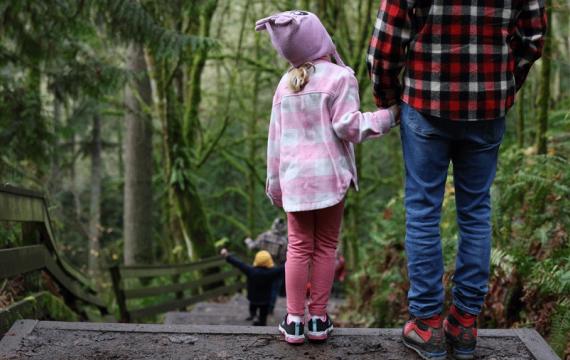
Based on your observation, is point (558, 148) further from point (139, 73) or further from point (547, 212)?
point (139, 73)

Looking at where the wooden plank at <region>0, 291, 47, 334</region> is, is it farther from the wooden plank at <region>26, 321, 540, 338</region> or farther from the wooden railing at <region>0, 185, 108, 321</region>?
the wooden plank at <region>26, 321, 540, 338</region>

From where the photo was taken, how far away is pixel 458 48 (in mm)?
2752

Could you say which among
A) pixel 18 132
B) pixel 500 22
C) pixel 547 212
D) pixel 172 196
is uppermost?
pixel 500 22

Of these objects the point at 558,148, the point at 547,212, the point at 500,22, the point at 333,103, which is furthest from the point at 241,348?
the point at 558,148

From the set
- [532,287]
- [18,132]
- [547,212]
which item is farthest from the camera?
[18,132]

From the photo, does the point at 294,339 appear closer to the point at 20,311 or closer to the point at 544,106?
the point at 20,311

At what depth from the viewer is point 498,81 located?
2793 mm

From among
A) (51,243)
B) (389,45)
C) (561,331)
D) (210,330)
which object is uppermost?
(389,45)

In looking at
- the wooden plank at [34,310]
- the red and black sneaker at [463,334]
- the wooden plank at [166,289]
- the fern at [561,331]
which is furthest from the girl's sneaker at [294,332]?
the wooden plank at [166,289]

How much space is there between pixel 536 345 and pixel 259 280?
3.71 m

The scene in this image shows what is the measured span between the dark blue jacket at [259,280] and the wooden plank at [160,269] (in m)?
1.80

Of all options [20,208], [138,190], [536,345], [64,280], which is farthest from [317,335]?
[138,190]

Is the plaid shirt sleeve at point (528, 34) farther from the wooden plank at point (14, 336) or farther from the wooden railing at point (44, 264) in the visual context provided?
the wooden railing at point (44, 264)

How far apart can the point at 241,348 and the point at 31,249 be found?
2.09m
